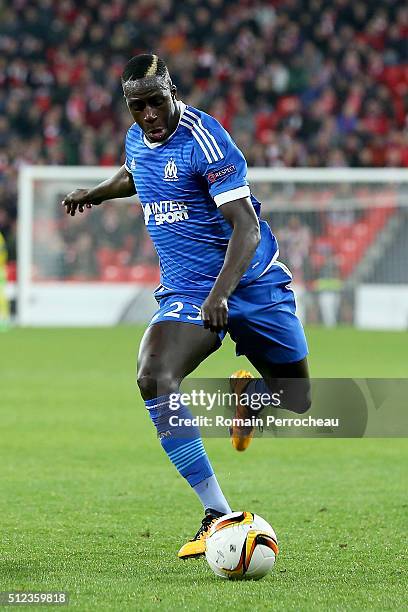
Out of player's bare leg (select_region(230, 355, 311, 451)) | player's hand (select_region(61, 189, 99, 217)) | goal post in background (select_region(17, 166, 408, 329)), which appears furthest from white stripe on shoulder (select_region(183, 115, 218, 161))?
goal post in background (select_region(17, 166, 408, 329))

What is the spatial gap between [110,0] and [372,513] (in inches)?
889

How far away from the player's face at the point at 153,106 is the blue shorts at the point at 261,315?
714mm

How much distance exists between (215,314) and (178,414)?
0.44 m

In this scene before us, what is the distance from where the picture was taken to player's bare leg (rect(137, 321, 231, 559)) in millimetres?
4918

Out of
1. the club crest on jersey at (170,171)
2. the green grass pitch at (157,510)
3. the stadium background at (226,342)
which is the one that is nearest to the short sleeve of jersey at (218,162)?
the club crest on jersey at (170,171)

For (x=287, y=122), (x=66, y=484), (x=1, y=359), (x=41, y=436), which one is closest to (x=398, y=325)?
(x=287, y=122)

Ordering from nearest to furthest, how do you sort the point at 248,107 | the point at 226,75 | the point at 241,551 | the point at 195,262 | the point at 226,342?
the point at 241,551, the point at 195,262, the point at 226,342, the point at 248,107, the point at 226,75

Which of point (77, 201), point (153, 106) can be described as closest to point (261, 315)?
point (153, 106)

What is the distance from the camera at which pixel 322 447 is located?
9039mm

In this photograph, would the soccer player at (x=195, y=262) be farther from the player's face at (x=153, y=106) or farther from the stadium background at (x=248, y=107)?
the stadium background at (x=248, y=107)

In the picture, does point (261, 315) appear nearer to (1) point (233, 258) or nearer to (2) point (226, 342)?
(1) point (233, 258)

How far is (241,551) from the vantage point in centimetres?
460

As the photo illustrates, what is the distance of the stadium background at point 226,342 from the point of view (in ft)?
16.0

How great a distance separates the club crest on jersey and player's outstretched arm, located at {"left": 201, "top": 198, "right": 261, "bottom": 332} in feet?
1.05
